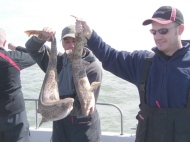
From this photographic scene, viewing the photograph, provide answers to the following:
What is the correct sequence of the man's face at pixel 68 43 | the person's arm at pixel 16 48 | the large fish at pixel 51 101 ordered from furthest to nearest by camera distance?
the person's arm at pixel 16 48 < the man's face at pixel 68 43 < the large fish at pixel 51 101

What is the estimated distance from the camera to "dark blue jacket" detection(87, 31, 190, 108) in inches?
133

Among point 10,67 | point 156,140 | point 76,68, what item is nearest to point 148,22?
point 76,68

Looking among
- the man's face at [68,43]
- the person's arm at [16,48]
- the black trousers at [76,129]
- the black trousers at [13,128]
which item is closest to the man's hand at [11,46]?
the person's arm at [16,48]

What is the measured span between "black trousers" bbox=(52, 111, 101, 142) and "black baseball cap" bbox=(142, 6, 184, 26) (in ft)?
4.87

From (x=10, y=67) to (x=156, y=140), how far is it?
2659 millimetres

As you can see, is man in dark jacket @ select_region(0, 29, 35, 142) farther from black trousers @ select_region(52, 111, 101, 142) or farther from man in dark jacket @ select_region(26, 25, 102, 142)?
black trousers @ select_region(52, 111, 101, 142)

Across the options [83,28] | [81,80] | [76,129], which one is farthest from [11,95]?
[83,28]

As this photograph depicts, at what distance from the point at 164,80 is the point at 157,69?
170 millimetres

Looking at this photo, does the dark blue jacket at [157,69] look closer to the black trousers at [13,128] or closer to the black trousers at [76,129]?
the black trousers at [76,129]

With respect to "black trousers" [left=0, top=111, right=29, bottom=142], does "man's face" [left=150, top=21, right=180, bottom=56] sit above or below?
above

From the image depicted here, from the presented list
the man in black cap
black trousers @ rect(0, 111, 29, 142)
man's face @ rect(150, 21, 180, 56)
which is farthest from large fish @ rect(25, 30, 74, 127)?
black trousers @ rect(0, 111, 29, 142)

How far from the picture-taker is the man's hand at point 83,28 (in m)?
3.53

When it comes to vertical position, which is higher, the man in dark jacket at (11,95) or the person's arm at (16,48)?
the person's arm at (16,48)

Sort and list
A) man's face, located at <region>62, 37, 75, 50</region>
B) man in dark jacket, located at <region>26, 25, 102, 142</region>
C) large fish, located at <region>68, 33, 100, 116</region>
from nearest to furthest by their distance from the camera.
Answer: large fish, located at <region>68, 33, 100, 116</region> → man in dark jacket, located at <region>26, 25, 102, 142</region> → man's face, located at <region>62, 37, 75, 50</region>
